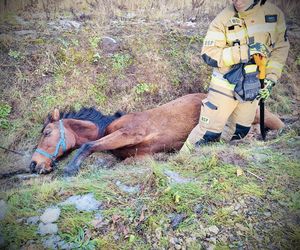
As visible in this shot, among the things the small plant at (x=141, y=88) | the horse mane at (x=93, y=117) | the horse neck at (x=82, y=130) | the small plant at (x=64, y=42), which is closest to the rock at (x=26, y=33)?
the small plant at (x=64, y=42)

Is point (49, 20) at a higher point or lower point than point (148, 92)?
higher

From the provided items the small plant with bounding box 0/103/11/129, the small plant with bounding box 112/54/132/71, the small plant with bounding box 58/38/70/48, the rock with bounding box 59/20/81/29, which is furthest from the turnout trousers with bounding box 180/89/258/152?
the rock with bounding box 59/20/81/29

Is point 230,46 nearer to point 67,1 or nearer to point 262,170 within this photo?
point 262,170

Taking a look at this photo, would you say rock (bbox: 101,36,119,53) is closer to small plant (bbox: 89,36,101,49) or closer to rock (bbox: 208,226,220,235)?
small plant (bbox: 89,36,101,49)

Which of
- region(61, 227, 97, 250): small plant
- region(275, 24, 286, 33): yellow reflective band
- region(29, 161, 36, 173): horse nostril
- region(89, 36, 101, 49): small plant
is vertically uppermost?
region(275, 24, 286, 33): yellow reflective band

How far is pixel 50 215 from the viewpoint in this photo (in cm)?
271

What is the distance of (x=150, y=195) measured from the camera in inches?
115

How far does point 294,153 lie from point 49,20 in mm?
5555

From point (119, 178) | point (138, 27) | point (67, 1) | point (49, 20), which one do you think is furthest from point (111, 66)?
point (119, 178)

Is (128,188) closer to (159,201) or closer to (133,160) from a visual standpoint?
(159,201)

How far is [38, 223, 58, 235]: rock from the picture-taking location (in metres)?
2.57

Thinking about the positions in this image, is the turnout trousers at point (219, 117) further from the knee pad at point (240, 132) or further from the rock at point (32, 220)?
the rock at point (32, 220)

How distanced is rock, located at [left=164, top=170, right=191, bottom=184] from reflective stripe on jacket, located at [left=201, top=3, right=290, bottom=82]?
1592mm

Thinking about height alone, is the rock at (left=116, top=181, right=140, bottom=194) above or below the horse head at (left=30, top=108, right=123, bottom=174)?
above
